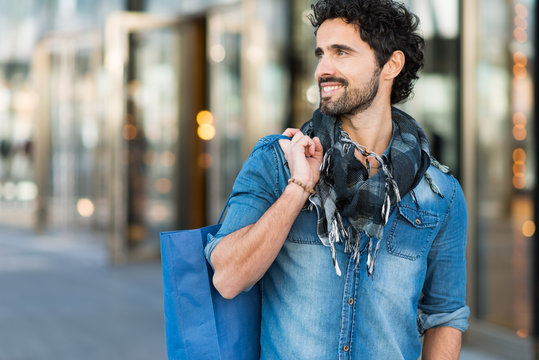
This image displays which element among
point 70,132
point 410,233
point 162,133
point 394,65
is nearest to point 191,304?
point 410,233

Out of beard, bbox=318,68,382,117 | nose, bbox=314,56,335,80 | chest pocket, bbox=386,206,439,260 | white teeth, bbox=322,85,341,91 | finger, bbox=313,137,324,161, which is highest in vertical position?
nose, bbox=314,56,335,80

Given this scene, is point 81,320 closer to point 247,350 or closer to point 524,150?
point 524,150

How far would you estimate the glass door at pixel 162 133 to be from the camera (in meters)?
9.78

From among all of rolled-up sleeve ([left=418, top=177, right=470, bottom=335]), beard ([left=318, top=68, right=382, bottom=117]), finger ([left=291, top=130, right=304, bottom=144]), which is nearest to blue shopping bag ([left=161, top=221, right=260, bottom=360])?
finger ([left=291, top=130, right=304, bottom=144])

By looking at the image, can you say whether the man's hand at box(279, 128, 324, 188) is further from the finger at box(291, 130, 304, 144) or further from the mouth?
the mouth

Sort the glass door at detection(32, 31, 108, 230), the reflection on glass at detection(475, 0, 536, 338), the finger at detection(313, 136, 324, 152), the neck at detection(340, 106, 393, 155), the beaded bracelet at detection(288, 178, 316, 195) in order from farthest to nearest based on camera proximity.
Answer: the glass door at detection(32, 31, 108, 230), the reflection on glass at detection(475, 0, 536, 338), the neck at detection(340, 106, 393, 155), the finger at detection(313, 136, 324, 152), the beaded bracelet at detection(288, 178, 316, 195)

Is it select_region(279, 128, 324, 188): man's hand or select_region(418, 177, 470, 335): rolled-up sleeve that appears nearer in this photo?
select_region(279, 128, 324, 188): man's hand

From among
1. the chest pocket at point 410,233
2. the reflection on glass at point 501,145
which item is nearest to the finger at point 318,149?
the chest pocket at point 410,233

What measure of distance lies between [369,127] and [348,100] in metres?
0.13

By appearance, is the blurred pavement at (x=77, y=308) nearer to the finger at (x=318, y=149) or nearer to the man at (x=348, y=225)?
the man at (x=348, y=225)

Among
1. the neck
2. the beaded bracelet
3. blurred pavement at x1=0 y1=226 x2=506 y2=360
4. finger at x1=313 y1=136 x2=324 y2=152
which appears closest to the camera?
the beaded bracelet

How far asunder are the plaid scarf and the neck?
7 centimetres

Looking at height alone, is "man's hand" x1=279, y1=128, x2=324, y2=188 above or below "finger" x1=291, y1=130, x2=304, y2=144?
below

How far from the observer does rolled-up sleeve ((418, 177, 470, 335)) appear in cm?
188
